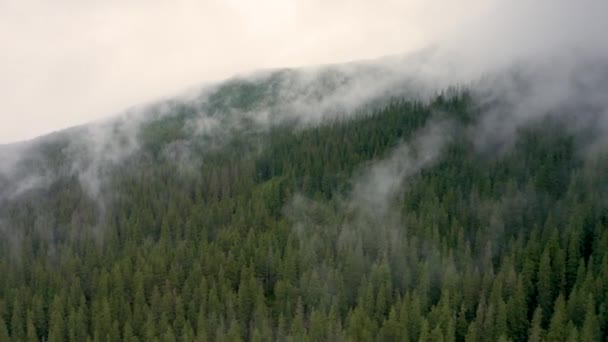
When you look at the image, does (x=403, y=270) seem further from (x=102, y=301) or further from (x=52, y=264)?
(x=52, y=264)

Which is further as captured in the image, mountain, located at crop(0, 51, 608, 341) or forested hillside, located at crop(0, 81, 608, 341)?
mountain, located at crop(0, 51, 608, 341)

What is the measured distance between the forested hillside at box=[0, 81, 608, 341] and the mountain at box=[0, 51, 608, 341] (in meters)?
0.41

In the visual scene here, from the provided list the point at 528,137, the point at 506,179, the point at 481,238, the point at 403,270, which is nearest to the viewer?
the point at 403,270

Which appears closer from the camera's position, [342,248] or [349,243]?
[342,248]

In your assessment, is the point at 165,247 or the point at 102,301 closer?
the point at 102,301

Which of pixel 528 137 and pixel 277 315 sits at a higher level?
pixel 528 137

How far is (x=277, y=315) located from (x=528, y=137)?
9703cm

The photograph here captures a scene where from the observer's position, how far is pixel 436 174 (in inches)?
6309

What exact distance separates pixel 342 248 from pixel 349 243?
1828mm

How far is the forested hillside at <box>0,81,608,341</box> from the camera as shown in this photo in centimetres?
9656

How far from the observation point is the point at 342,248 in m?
125

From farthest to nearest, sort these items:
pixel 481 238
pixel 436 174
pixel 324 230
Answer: pixel 436 174
pixel 324 230
pixel 481 238

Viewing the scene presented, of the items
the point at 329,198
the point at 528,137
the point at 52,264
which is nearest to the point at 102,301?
the point at 52,264

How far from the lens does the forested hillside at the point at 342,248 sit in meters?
96.6
